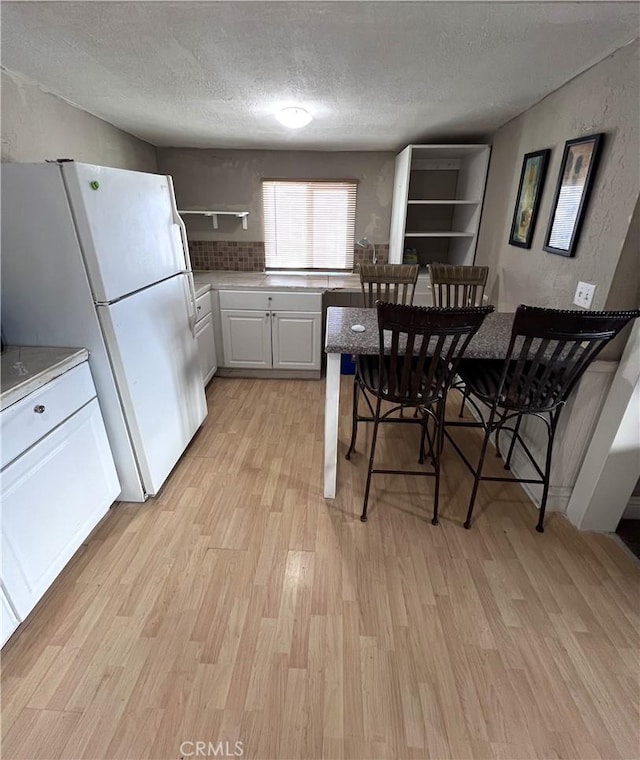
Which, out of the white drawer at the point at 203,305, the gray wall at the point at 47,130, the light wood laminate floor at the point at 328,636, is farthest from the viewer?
the white drawer at the point at 203,305

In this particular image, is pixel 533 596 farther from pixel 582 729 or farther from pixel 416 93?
pixel 416 93

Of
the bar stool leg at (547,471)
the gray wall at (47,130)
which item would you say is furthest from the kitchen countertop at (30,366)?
the bar stool leg at (547,471)

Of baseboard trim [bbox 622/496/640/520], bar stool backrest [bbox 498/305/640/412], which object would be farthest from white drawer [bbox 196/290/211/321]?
baseboard trim [bbox 622/496/640/520]

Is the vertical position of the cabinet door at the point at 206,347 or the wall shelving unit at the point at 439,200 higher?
Result: the wall shelving unit at the point at 439,200

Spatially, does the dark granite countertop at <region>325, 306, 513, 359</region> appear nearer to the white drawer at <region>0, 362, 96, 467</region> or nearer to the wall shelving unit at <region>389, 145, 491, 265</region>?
the white drawer at <region>0, 362, 96, 467</region>

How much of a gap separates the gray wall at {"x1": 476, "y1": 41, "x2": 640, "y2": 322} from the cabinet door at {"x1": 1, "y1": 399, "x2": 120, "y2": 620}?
2345mm

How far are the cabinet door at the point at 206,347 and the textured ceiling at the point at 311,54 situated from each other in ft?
4.61

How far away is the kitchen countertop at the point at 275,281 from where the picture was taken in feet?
10.3

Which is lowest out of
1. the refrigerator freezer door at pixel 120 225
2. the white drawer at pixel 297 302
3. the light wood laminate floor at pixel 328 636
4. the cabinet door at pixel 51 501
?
the light wood laminate floor at pixel 328 636

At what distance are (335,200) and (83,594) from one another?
354cm

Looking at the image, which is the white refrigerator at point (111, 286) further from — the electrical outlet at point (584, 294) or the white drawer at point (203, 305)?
the electrical outlet at point (584, 294)

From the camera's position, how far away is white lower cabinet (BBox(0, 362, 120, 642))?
127 cm

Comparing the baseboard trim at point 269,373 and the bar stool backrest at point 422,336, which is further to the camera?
the baseboard trim at point 269,373

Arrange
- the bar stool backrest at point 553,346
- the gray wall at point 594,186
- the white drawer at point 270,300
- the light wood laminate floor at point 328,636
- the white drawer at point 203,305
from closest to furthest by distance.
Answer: the light wood laminate floor at point 328,636 → the bar stool backrest at point 553,346 → the gray wall at point 594,186 → the white drawer at point 203,305 → the white drawer at point 270,300
